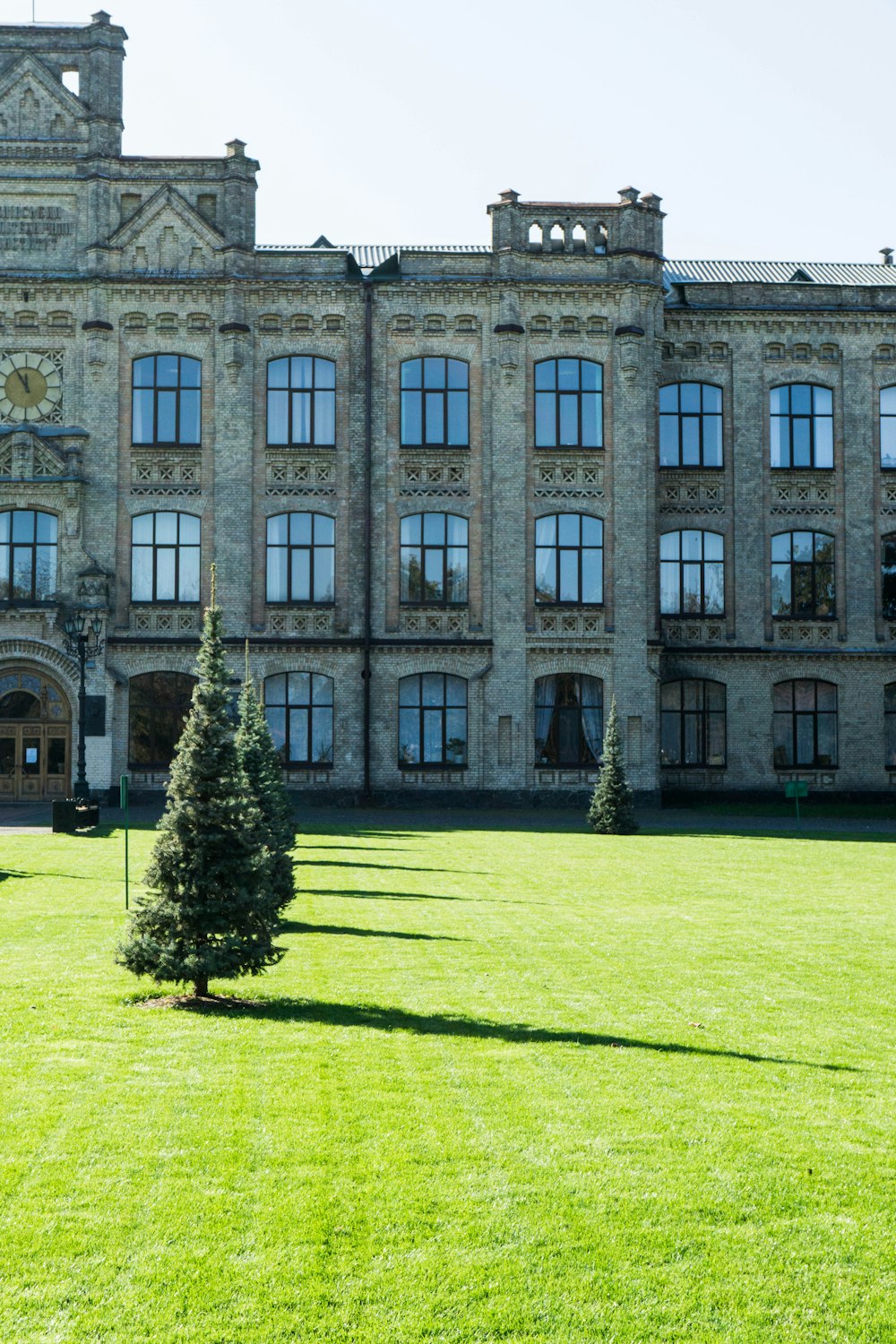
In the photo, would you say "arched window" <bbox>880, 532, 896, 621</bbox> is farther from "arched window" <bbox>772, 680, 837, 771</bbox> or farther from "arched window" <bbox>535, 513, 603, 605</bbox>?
"arched window" <bbox>535, 513, 603, 605</bbox>

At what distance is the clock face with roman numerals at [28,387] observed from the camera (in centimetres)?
3891

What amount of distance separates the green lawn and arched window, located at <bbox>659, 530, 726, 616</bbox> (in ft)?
91.1

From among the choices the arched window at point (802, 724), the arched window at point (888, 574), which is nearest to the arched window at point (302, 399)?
the arched window at point (802, 724)

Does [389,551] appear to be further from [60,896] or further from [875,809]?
[60,896]

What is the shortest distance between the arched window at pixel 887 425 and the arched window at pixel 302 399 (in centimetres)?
1711

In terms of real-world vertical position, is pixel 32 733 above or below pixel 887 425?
below

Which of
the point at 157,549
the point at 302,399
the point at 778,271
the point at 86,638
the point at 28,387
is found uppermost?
the point at 778,271

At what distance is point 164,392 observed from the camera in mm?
39219

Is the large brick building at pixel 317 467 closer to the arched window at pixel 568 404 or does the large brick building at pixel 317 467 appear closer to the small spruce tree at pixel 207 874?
the arched window at pixel 568 404

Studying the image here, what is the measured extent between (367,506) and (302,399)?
368 cm

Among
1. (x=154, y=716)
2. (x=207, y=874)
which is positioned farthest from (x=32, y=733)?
(x=207, y=874)

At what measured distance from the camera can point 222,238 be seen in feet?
129

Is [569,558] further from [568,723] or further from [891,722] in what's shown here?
[891,722]

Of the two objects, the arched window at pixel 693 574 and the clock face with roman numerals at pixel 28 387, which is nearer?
the clock face with roman numerals at pixel 28 387
